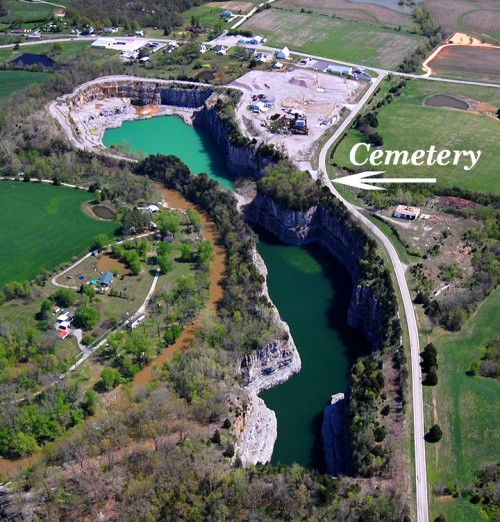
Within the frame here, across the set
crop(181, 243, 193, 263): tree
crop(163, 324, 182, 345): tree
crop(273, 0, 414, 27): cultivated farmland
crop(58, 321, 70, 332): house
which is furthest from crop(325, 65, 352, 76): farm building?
crop(58, 321, 70, 332): house

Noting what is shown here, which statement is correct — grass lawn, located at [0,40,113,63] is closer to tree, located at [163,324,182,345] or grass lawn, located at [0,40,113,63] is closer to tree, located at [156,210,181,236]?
tree, located at [156,210,181,236]

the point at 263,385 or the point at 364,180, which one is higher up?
the point at 364,180

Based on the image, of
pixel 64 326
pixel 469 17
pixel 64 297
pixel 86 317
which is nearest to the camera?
pixel 86 317

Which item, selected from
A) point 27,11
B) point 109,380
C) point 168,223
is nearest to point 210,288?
point 168,223

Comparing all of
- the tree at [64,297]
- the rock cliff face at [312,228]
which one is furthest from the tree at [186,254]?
the rock cliff face at [312,228]

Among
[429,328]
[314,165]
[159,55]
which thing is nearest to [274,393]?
[429,328]

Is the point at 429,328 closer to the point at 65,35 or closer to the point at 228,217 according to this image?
the point at 228,217

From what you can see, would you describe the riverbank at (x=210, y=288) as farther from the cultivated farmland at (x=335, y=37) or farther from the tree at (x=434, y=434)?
the cultivated farmland at (x=335, y=37)

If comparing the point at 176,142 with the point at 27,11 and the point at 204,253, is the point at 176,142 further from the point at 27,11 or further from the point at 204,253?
the point at 27,11
